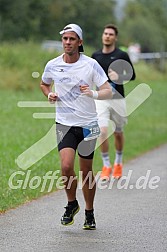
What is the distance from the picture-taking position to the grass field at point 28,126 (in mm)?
11438

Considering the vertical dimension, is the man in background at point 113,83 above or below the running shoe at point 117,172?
above

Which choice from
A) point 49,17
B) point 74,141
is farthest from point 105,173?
point 49,17

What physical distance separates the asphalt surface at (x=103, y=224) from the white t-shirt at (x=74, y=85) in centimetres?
118

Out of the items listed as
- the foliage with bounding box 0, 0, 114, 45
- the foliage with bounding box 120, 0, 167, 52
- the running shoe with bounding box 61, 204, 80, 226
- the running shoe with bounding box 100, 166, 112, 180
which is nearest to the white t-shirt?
the running shoe with bounding box 61, 204, 80, 226

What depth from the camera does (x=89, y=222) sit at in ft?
28.0

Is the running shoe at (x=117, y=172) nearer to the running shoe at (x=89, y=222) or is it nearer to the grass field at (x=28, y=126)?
the grass field at (x=28, y=126)

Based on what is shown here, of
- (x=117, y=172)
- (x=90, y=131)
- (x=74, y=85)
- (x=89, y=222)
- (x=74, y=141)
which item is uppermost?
(x=74, y=85)

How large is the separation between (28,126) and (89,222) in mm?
11137

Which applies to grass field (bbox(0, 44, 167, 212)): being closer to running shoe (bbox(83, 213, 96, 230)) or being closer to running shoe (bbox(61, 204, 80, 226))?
running shoe (bbox(61, 204, 80, 226))

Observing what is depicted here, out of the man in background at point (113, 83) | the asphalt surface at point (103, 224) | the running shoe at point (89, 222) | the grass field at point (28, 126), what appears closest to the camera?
the asphalt surface at point (103, 224)

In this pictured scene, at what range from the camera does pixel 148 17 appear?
287 ft

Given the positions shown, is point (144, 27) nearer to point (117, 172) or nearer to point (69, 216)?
point (117, 172)

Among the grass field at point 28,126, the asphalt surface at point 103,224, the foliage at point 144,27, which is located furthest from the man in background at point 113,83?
the foliage at point 144,27

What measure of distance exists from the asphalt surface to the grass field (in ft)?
1.55
